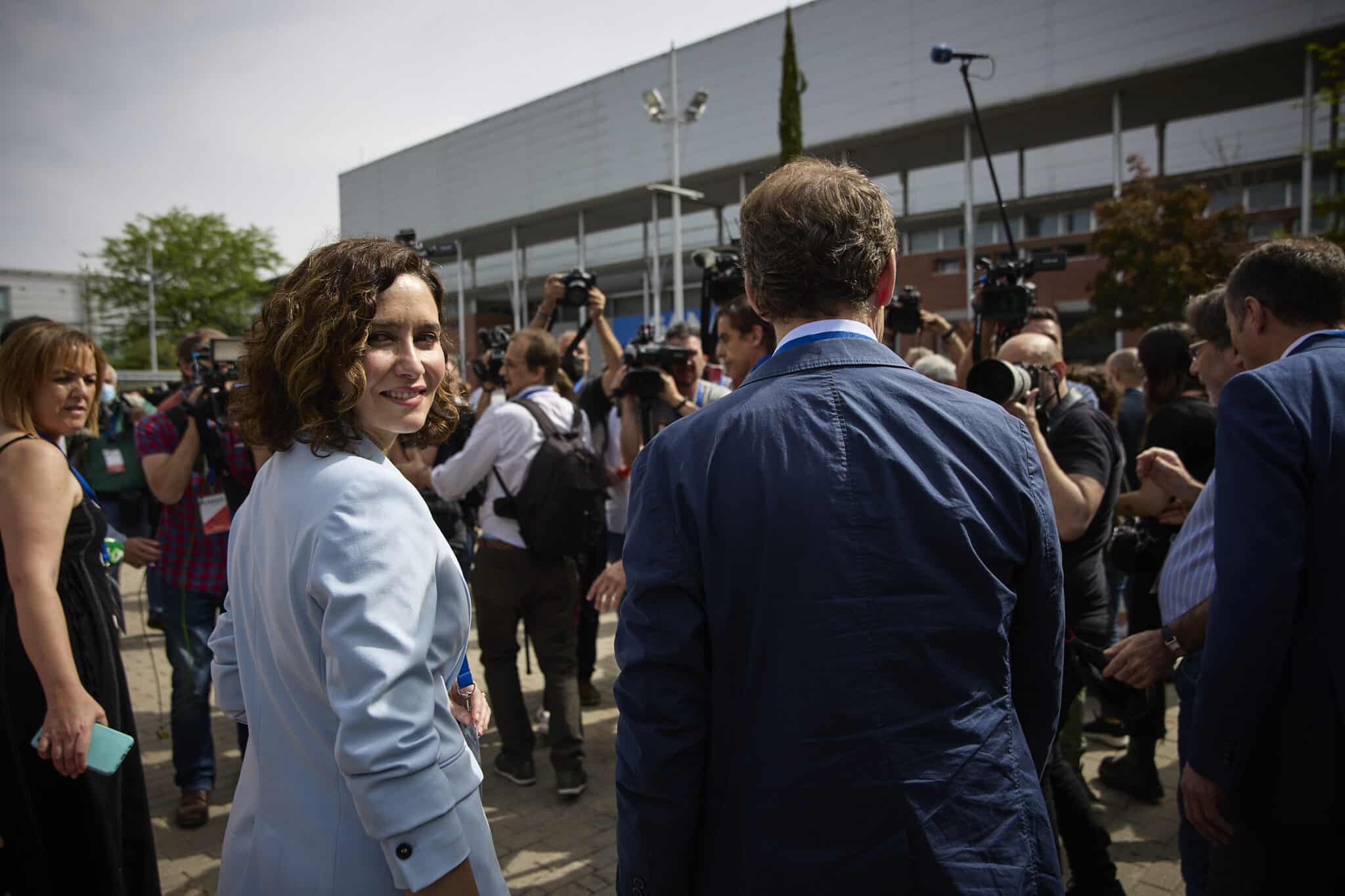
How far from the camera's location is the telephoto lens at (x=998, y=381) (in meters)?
2.62

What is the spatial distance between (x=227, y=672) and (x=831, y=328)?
1485 millimetres

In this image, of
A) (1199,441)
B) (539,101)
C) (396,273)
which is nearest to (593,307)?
(1199,441)

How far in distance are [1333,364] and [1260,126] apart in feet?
93.9

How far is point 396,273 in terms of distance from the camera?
5.38 ft

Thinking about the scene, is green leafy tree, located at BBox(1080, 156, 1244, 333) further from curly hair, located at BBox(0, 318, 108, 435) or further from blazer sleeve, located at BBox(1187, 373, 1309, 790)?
curly hair, located at BBox(0, 318, 108, 435)

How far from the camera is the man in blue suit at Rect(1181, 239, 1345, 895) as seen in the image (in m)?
1.91

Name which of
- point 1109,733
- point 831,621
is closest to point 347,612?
point 831,621

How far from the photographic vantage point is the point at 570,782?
13.9ft

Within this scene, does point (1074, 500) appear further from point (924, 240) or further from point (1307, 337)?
point (924, 240)

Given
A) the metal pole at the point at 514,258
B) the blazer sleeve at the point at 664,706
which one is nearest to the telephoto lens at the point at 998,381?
the blazer sleeve at the point at 664,706

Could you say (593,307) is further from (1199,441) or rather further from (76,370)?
(1199,441)

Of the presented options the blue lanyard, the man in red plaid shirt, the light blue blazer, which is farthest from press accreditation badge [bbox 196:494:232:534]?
the light blue blazer

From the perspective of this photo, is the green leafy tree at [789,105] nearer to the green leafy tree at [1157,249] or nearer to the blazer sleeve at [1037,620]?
the green leafy tree at [1157,249]

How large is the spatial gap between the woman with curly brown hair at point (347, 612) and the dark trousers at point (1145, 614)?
342cm
